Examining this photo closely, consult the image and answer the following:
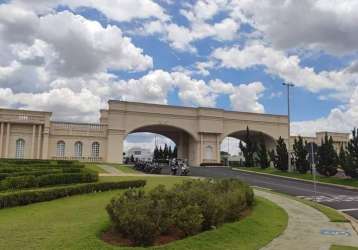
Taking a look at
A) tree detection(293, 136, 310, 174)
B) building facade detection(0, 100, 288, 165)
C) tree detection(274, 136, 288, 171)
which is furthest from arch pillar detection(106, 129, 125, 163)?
tree detection(293, 136, 310, 174)

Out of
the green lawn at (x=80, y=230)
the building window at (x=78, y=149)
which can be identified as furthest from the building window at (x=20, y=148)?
the green lawn at (x=80, y=230)

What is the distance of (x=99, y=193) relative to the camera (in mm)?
19016

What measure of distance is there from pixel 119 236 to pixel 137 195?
52.3 inches

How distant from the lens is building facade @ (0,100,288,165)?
4938cm

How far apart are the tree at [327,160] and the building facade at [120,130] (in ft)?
78.8

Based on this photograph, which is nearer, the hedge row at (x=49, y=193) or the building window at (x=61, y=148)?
the hedge row at (x=49, y=193)

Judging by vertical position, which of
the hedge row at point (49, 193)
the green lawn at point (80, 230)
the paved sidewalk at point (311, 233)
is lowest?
the paved sidewalk at point (311, 233)

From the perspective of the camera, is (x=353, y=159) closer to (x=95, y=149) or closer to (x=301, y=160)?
(x=301, y=160)

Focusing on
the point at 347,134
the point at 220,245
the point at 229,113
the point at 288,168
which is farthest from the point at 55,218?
the point at 347,134

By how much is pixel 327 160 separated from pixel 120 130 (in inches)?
1117

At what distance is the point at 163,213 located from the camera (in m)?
9.02

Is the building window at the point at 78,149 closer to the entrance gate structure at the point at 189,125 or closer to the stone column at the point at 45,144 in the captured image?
the entrance gate structure at the point at 189,125

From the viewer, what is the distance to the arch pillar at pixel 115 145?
53.6 metres

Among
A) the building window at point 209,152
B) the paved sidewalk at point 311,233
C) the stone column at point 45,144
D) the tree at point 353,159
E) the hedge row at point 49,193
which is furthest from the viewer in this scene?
the building window at point 209,152
